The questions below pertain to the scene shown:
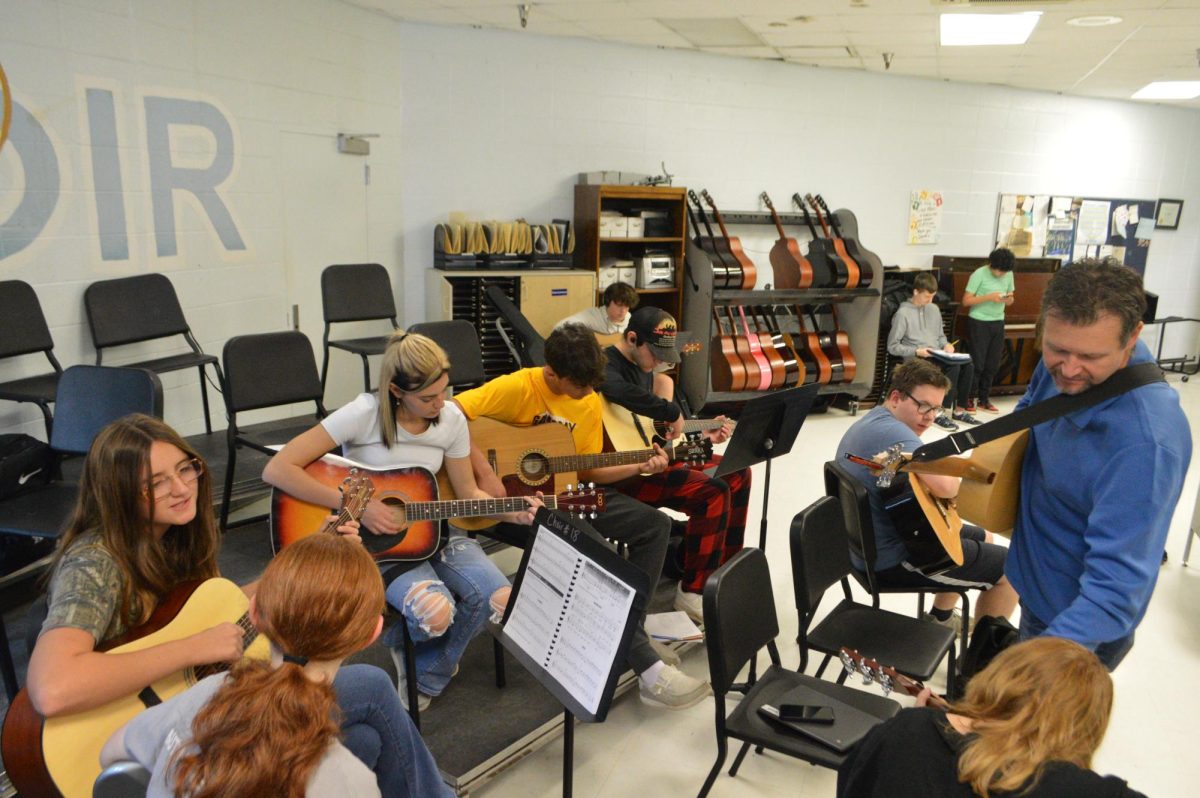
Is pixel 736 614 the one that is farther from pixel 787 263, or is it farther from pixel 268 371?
pixel 787 263

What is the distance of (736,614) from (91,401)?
A: 8.94 ft

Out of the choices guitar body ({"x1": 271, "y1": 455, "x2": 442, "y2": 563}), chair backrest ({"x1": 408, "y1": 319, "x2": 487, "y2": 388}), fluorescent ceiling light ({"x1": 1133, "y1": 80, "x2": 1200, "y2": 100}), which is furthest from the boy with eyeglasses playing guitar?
fluorescent ceiling light ({"x1": 1133, "y1": 80, "x2": 1200, "y2": 100})

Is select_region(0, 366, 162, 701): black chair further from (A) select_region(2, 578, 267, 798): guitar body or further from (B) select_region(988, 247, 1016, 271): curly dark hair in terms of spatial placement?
(B) select_region(988, 247, 1016, 271): curly dark hair

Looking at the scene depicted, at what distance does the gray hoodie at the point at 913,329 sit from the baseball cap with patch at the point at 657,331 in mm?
4186

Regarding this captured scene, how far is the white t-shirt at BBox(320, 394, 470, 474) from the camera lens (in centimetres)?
283

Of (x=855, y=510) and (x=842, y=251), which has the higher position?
(x=842, y=251)

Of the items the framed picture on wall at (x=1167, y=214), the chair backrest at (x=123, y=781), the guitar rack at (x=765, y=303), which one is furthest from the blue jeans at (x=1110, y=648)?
the framed picture on wall at (x=1167, y=214)

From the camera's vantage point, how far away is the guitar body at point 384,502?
2830 millimetres

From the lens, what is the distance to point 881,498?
→ 3.13 metres

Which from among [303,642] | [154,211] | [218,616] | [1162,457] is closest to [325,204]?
[154,211]

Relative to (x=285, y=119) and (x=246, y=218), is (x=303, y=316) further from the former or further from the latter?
(x=285, y=119)

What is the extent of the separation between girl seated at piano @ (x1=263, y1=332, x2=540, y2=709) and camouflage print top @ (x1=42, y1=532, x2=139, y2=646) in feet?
2.78

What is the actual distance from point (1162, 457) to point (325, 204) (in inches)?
210

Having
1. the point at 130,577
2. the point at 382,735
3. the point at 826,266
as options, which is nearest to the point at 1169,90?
the point at 826,266
